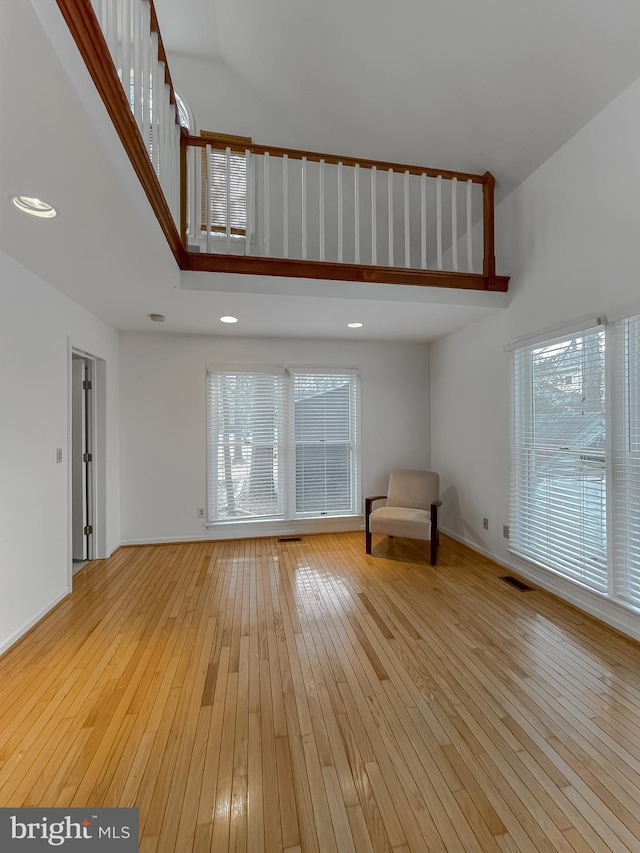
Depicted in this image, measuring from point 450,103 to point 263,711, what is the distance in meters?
4.69

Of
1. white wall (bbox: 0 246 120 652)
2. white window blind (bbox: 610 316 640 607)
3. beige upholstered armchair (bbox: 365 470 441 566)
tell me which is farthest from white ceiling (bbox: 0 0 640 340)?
beige upholstered armchair (bbox: 365 470 441 566)

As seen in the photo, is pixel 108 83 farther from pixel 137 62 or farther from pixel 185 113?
pixel 185 113

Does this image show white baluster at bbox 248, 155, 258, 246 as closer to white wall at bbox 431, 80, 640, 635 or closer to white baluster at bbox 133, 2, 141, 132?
white baluster at bbox 133, 2, 141, 132

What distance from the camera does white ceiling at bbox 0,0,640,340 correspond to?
4.42 ft

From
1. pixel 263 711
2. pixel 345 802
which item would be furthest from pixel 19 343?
pixel 345 802

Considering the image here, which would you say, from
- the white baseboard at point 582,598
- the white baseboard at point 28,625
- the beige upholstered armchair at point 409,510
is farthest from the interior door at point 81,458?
the white baseboard at point 582,598

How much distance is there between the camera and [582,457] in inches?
109

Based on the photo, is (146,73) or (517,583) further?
(517,583)

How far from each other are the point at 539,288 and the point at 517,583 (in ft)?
8.23

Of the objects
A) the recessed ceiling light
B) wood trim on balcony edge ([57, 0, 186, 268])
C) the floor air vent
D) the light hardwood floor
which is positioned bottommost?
the light hardwood floor

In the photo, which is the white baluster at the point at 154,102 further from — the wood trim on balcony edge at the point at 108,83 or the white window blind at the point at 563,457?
the white window blind at the point at 563,457

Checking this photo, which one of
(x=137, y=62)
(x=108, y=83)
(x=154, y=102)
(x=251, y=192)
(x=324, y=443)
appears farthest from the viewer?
(x=324, y=443)

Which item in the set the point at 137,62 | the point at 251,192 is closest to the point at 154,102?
the point at 137,62

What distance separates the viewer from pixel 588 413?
8.88ft
